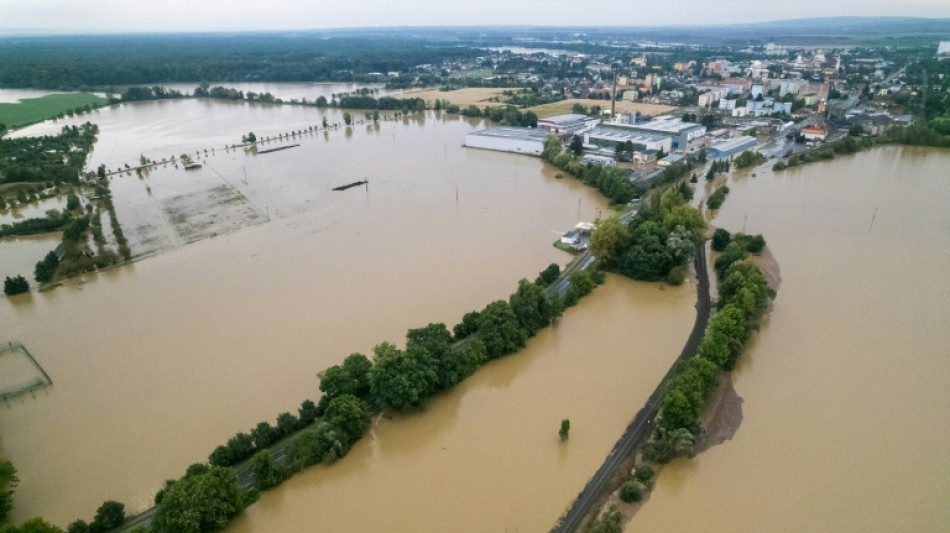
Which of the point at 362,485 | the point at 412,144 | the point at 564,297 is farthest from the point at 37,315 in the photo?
the point at 412,144

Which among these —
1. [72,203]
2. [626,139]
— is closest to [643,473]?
[72,203]

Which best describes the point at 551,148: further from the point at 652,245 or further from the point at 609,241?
the point at 652,245

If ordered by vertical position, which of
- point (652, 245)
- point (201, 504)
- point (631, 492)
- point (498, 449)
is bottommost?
point (498, 449)

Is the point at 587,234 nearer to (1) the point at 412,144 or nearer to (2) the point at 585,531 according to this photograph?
(2) the point at 585,531

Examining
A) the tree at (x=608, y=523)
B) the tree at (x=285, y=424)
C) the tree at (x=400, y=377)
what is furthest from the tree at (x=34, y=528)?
the tree at (x=608, y=523)

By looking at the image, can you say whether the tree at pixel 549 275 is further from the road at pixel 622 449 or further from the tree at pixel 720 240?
the tree at pixel 720 240

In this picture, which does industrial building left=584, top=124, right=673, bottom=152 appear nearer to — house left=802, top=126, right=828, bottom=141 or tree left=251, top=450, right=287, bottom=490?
house left=802, top=126, right=828, bottom=141
